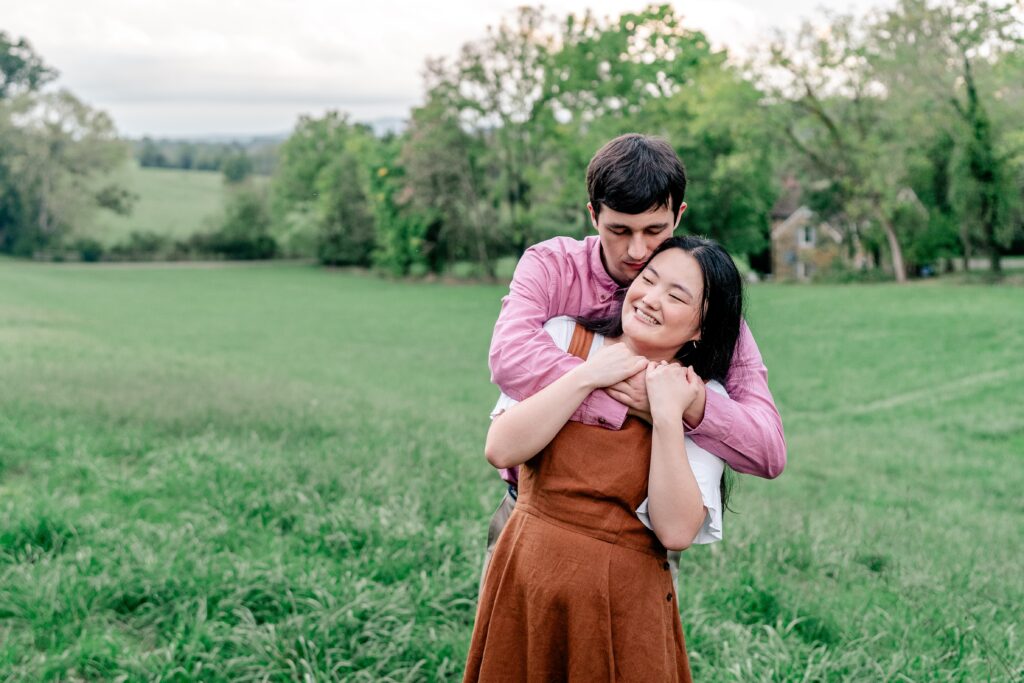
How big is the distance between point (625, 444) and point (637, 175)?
669 mm

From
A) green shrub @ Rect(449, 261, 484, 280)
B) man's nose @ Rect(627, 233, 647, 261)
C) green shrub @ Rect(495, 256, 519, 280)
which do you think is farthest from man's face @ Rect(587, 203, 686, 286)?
green shrub @ Rect(449, 261, 484, 280)

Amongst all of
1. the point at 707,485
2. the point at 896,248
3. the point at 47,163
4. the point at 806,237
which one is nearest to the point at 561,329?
the point at 707,485

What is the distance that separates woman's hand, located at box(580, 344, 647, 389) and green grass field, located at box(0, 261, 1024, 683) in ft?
6.19

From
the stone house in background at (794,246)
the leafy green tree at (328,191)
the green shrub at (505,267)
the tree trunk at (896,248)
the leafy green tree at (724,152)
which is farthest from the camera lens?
the leafy green tree at (328,191)

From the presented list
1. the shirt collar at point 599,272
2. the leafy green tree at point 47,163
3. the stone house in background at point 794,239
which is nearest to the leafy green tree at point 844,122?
the stone house in background at point 794,239

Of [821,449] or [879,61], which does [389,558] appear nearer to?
[821,449]

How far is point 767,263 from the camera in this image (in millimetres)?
58656

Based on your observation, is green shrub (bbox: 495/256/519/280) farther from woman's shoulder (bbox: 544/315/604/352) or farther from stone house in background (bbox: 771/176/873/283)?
woman's shoulder (bbox: 544/315/604/352)

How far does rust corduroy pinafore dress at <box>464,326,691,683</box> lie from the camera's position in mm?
2160

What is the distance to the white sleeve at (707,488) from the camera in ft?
7.05

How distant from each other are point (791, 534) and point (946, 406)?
8096mm

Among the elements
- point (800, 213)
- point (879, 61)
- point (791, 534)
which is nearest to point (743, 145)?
point (879, 61)

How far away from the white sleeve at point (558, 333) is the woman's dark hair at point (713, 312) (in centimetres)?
10

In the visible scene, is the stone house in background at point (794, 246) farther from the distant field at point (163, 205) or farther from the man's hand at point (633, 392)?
the man's hand at point (633, 392)
